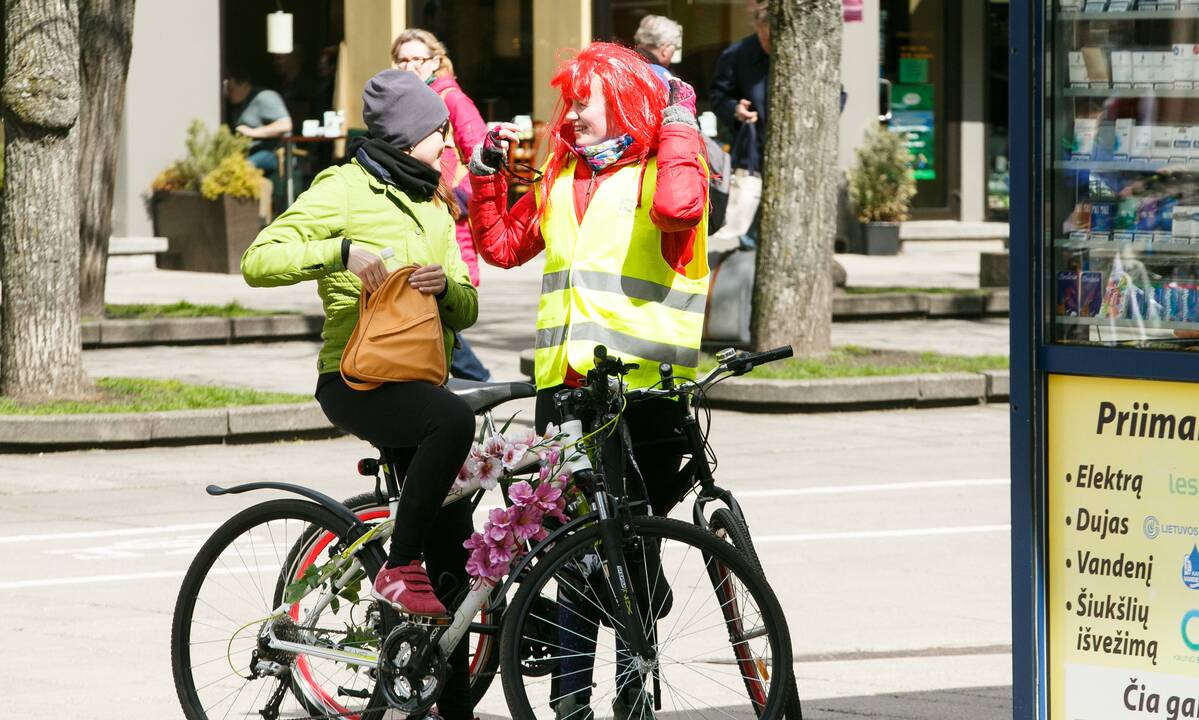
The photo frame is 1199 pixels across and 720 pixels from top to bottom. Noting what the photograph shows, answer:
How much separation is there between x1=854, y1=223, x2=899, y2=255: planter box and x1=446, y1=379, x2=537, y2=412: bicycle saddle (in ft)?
55.0

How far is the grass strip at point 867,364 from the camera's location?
38.3 ft

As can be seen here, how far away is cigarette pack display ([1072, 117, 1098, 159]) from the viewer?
4355mm

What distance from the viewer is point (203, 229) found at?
18188 millimetres

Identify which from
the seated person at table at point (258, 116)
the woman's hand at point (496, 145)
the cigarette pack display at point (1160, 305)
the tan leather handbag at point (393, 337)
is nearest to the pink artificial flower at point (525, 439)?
the tan leather handbag at point (393, 337)

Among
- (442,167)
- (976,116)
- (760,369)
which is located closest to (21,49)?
(760,369)

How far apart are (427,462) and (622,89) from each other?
107 cm

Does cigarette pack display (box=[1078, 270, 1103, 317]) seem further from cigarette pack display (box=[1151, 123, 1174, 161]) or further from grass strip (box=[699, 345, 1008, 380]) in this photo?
grass strip (box=[699, 345, 1008, 380])

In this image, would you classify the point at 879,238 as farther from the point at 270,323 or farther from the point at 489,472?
the point at 489,472

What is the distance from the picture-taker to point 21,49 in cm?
1033

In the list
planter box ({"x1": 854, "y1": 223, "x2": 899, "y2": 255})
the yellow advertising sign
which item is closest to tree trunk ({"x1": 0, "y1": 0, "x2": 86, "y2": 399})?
the yellow advertising sign

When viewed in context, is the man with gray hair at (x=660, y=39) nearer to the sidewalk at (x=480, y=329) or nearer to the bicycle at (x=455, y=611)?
the sidewalk at (x=480, y=329)

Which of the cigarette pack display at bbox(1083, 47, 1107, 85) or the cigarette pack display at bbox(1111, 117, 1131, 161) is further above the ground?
the cigarette pack display at bbox(1083, 47, 1107, 85)

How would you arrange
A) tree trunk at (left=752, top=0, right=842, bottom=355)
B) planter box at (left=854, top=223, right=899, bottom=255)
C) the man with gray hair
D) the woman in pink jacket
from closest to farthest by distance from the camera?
the woman in pink jacket < the man with gray hair < tree trunk at (left=752, top=0, right=842, bottom=355) < planter box at (left=854, top=223, right=899, bottom=255)

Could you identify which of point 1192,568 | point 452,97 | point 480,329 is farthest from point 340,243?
point 480,329
